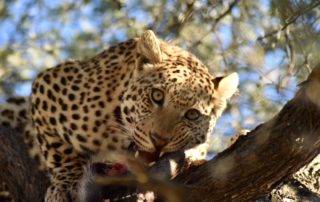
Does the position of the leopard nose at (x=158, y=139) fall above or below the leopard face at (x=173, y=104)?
below

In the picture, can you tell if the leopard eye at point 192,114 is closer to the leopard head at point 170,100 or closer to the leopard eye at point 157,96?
the leopard head at point 170,100

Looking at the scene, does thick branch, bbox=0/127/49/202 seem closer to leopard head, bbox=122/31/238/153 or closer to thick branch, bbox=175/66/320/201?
leopard head, bbox=122/31/238/153

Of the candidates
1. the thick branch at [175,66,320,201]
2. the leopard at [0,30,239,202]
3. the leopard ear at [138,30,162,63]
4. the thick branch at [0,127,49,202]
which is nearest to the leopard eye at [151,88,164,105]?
the leopard at [0,30,239,202]

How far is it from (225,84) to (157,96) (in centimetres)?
57

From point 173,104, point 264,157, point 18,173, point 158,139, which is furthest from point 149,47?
point 264,157

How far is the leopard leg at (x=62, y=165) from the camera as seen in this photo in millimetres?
5262

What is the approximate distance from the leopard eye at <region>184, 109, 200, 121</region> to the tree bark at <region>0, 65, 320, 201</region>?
66 centimetres

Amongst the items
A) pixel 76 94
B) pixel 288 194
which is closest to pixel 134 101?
pixel 76 94

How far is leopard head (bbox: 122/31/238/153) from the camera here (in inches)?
189

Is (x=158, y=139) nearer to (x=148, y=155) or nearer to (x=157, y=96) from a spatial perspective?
(x=148, y=155)

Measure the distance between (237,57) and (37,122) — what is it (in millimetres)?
1490

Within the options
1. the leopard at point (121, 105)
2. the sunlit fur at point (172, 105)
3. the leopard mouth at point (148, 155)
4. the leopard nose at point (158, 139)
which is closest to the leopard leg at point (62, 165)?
the leopard at point (121, 105)

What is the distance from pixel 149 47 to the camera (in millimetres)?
5219

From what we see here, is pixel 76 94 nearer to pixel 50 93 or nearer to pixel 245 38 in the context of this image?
pixel 50 93
